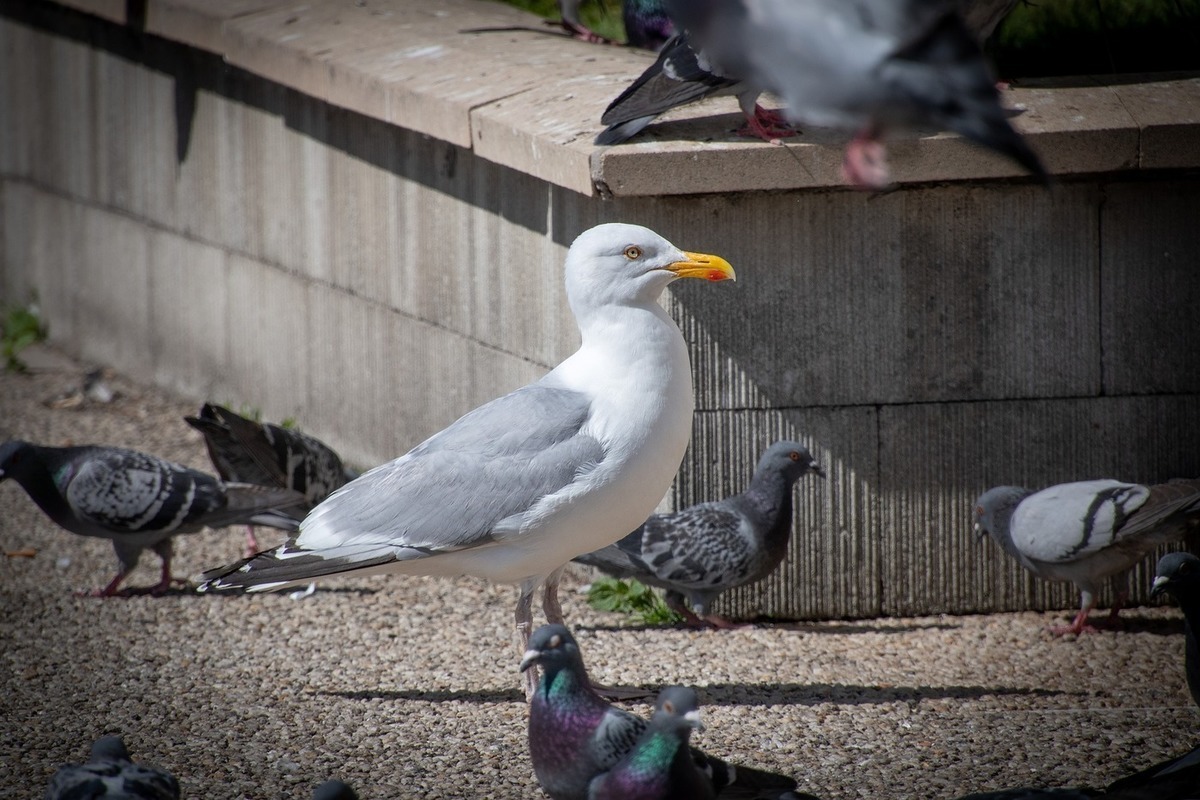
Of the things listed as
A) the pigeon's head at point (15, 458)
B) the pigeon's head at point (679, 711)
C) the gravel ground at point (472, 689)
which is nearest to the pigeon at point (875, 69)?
the pigeon's head at point (679, 711)

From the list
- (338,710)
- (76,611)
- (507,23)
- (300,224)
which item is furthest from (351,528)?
(507,23)

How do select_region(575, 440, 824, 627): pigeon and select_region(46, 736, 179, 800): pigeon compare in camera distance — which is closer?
select_region(46, 736, 179, 800): pigeon

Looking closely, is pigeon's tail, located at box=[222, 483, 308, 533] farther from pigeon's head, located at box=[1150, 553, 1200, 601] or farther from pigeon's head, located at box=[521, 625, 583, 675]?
pigeon's head, located at box=[1150, 553, 1200, 601]

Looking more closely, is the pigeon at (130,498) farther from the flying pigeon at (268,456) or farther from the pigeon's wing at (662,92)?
the pigeon's wing at (662,92)

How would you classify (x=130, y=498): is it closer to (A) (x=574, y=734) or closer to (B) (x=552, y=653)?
(B) (x=552, y=653)

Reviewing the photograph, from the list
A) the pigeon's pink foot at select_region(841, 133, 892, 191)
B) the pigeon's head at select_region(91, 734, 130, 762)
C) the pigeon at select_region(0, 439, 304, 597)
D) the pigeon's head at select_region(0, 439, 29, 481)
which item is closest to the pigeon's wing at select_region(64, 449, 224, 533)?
the pigeon at select_region(0, 439, 304, 597)

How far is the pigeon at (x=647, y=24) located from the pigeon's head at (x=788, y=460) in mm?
2968

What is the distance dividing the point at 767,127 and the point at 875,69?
2687mm

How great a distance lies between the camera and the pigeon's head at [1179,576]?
14.3 ft

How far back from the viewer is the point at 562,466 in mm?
4410

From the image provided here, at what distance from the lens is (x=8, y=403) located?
8195 millimetres

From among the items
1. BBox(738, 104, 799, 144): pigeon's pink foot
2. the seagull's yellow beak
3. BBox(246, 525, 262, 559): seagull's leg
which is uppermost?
BBox(738, 104, 799, 144): pigeon's pink foot

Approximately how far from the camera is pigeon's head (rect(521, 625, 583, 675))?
12.4 feet

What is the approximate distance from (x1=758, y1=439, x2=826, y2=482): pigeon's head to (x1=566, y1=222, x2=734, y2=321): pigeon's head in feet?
3.09
